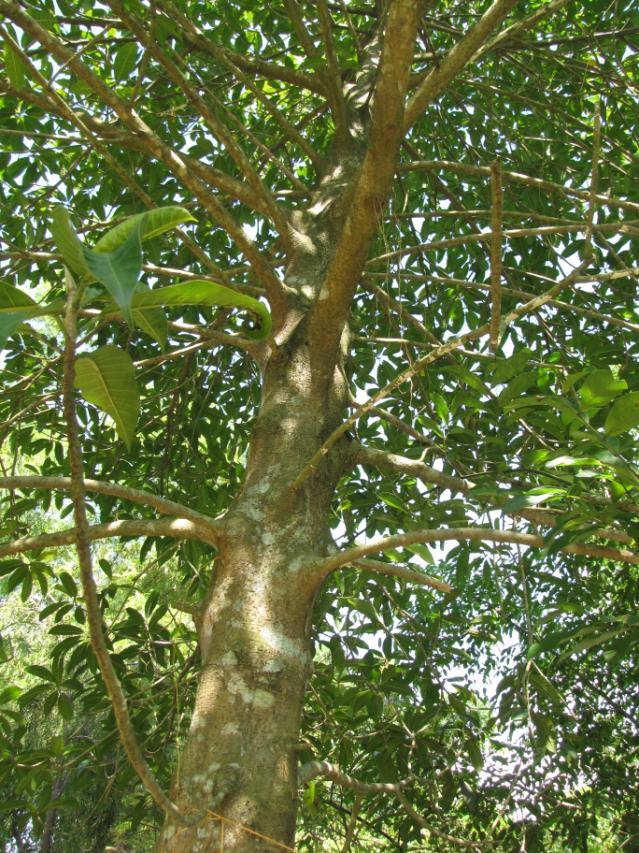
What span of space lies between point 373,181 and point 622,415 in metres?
0.91

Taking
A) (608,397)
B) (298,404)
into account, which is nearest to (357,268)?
(298,404)

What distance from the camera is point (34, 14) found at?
7.41 feet

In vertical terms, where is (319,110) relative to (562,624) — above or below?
above

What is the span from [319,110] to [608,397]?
2.41 metres

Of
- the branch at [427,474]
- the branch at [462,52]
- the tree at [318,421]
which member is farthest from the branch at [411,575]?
the branch at [462,52]

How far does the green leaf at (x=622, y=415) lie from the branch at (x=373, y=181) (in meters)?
0.85

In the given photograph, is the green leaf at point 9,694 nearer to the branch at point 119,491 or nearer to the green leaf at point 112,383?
the branch at point 119,491

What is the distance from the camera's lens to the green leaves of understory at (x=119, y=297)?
732mm

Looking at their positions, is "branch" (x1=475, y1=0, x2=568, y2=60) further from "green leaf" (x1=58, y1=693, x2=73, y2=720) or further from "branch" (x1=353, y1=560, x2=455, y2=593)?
"green leaf" (x1=58, y1=693, x2=73, y2=720)

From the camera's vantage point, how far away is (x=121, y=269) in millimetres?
733

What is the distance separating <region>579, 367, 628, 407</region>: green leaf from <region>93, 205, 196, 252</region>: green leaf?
32.9 inches

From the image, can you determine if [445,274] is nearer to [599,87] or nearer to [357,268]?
[599,87]

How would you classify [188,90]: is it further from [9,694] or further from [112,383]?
[9,694]

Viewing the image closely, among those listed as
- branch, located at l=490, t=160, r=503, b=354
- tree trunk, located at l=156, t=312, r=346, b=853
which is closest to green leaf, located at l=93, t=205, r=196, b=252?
branch, located at l=490, t=160, r=503, b=354
